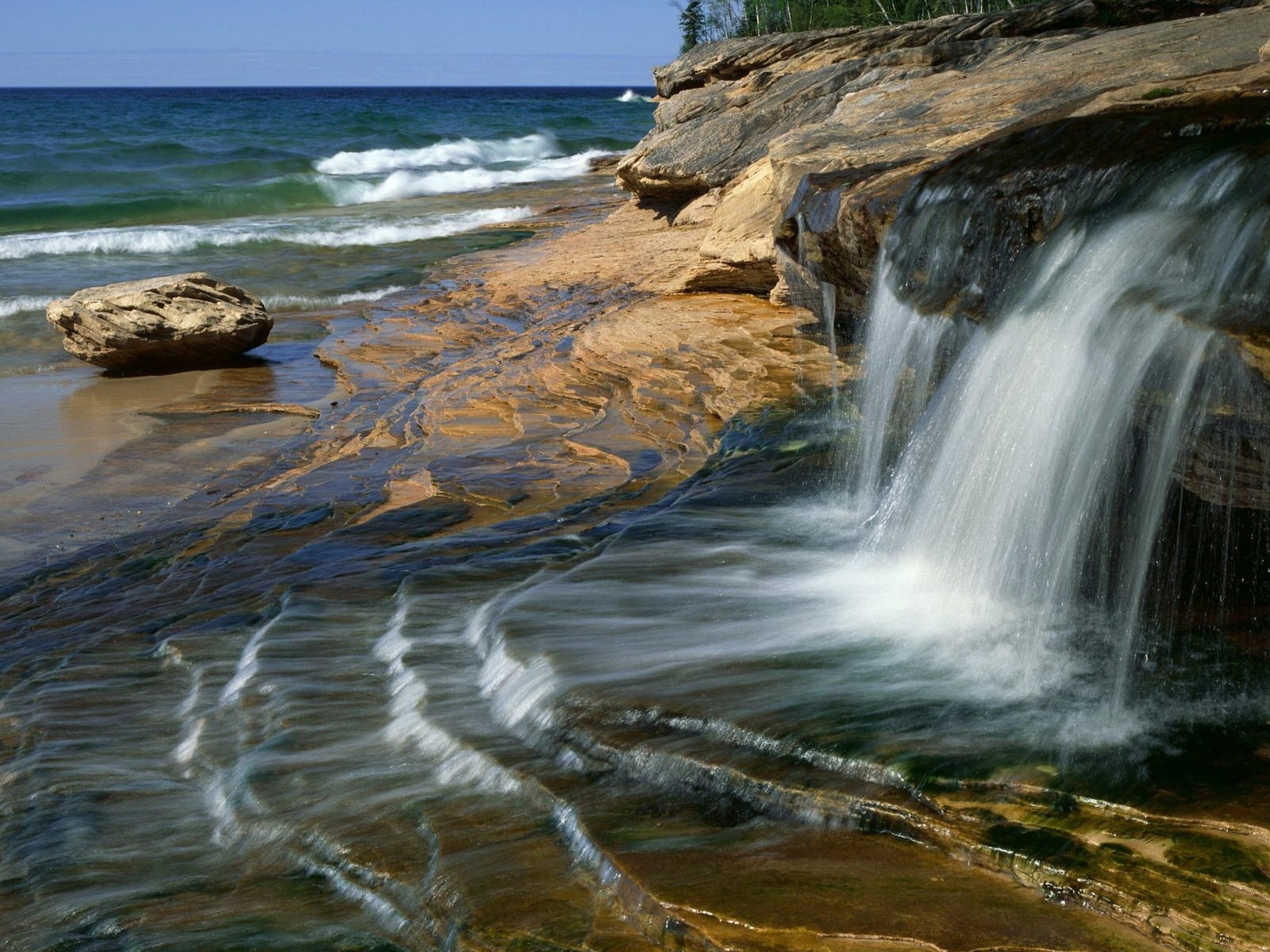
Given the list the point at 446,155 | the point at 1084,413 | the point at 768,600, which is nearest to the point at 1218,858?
the point at 1084,413

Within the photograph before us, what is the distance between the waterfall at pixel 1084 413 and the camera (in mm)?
3836

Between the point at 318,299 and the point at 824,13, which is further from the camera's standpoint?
the point at 824,13

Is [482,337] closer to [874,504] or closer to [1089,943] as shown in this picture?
[874,504]

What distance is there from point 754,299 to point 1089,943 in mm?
8080

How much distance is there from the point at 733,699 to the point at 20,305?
1249 cm

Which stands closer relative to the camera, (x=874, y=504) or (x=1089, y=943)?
(x=1089, y=943)

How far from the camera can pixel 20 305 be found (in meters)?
13.5

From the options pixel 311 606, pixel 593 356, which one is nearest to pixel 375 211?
pixel 593 356

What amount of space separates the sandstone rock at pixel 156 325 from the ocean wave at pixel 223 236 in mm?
7786

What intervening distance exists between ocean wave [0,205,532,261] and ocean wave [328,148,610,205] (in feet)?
30.7

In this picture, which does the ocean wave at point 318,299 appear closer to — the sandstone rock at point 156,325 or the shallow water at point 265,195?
the shallow water at point 265,195

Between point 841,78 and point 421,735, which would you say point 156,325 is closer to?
point 841,78

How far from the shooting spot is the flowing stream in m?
A: 2.78

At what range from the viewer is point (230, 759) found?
3.86 metres
